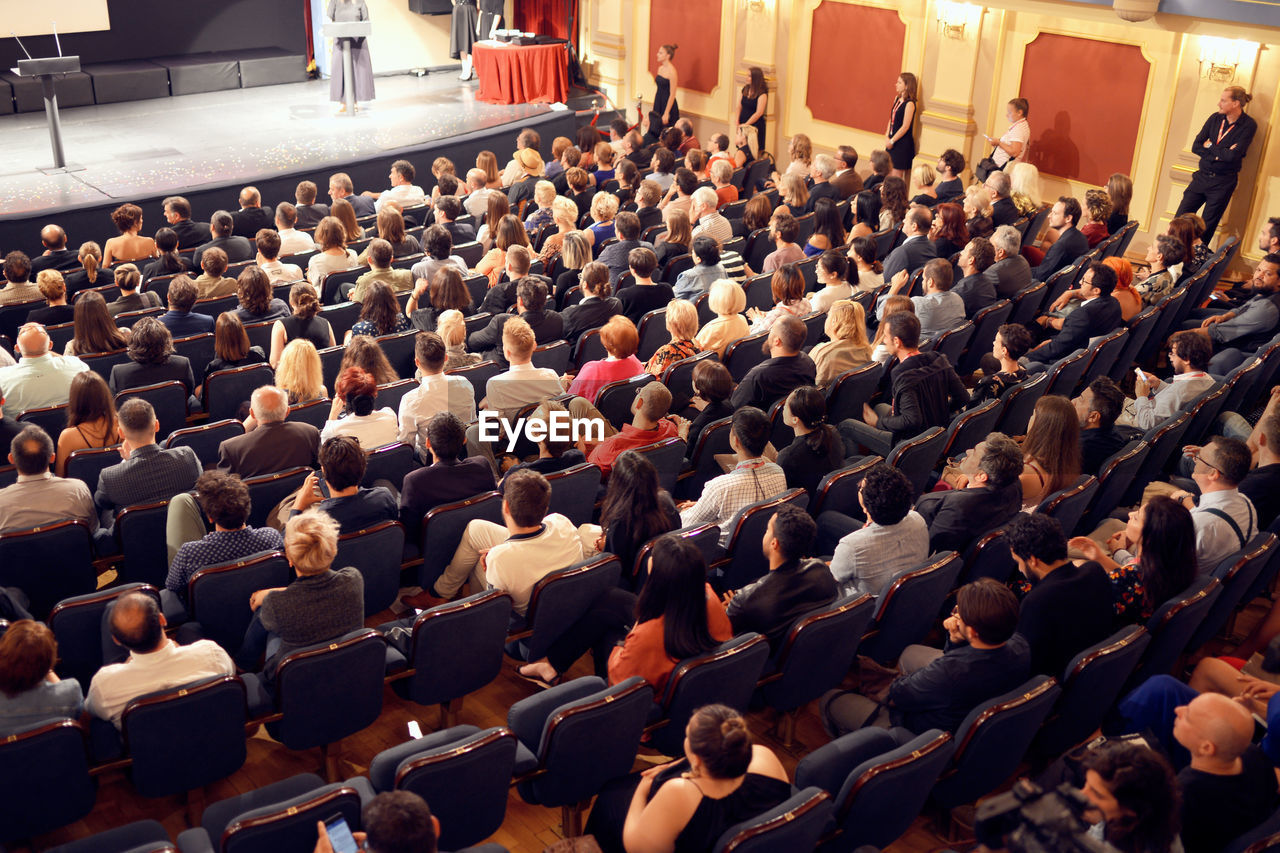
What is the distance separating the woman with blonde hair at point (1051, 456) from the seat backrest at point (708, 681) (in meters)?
1.72

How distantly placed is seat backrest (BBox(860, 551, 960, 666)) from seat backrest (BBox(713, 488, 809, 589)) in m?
0.57

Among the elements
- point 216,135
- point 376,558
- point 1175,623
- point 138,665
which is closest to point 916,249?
point 1175,623

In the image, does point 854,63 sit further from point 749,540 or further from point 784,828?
point 784,828

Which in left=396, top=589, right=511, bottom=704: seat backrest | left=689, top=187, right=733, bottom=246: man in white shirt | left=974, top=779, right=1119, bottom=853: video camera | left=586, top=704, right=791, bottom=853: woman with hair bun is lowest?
left=396, top=589, right=511, bottom=704: seat backrest

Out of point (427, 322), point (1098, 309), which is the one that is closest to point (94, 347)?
point (427, 322)

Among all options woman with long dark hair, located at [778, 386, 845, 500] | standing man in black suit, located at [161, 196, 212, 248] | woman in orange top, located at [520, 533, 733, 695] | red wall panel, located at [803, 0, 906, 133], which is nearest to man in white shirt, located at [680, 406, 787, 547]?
woman with long dark hair, located at [778, 386, 845, 500]

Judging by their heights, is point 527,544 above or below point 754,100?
below

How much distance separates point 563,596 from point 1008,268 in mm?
4376

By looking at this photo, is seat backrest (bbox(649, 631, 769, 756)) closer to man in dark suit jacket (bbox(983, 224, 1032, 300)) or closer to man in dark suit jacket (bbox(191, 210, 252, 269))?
man in dark suit jacket (bbox(983, 224, 1032, 300))

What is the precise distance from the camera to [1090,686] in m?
3.46

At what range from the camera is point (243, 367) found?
5746mm

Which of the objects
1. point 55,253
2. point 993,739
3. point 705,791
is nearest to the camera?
point 705,791

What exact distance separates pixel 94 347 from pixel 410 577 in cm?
265

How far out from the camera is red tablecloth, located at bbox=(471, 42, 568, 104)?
1368cm
